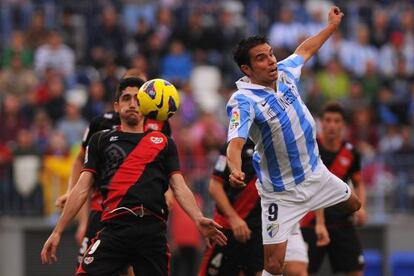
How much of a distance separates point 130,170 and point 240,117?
1.10 m

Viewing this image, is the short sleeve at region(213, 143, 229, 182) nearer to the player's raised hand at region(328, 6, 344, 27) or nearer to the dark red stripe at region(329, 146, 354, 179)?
the dark red stripe at region(329, 146, 354, 179)

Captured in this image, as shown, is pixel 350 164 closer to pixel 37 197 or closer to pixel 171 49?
pixel 37 197

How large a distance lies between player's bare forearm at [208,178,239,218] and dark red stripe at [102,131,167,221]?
200cm

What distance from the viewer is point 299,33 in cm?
2453

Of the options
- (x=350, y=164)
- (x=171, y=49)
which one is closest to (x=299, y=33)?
(x=171, y=49)

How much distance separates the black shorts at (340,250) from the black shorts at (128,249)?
4.03 meters

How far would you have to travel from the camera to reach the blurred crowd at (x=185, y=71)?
20078 millimetres

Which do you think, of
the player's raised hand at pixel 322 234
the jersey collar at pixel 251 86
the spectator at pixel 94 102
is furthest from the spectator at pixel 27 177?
the jersey collar at pixel 251 86

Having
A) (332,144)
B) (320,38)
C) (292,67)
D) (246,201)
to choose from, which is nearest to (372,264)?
(332,144)

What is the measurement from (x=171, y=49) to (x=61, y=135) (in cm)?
431

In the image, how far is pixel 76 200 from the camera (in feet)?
34.7

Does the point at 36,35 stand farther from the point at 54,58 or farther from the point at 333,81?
the point at 333,81

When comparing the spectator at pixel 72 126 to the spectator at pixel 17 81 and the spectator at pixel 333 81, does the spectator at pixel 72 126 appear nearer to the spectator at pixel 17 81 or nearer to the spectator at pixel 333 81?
the spectator at pixel 17 81

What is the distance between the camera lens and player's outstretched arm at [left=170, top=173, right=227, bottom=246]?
398 inches
